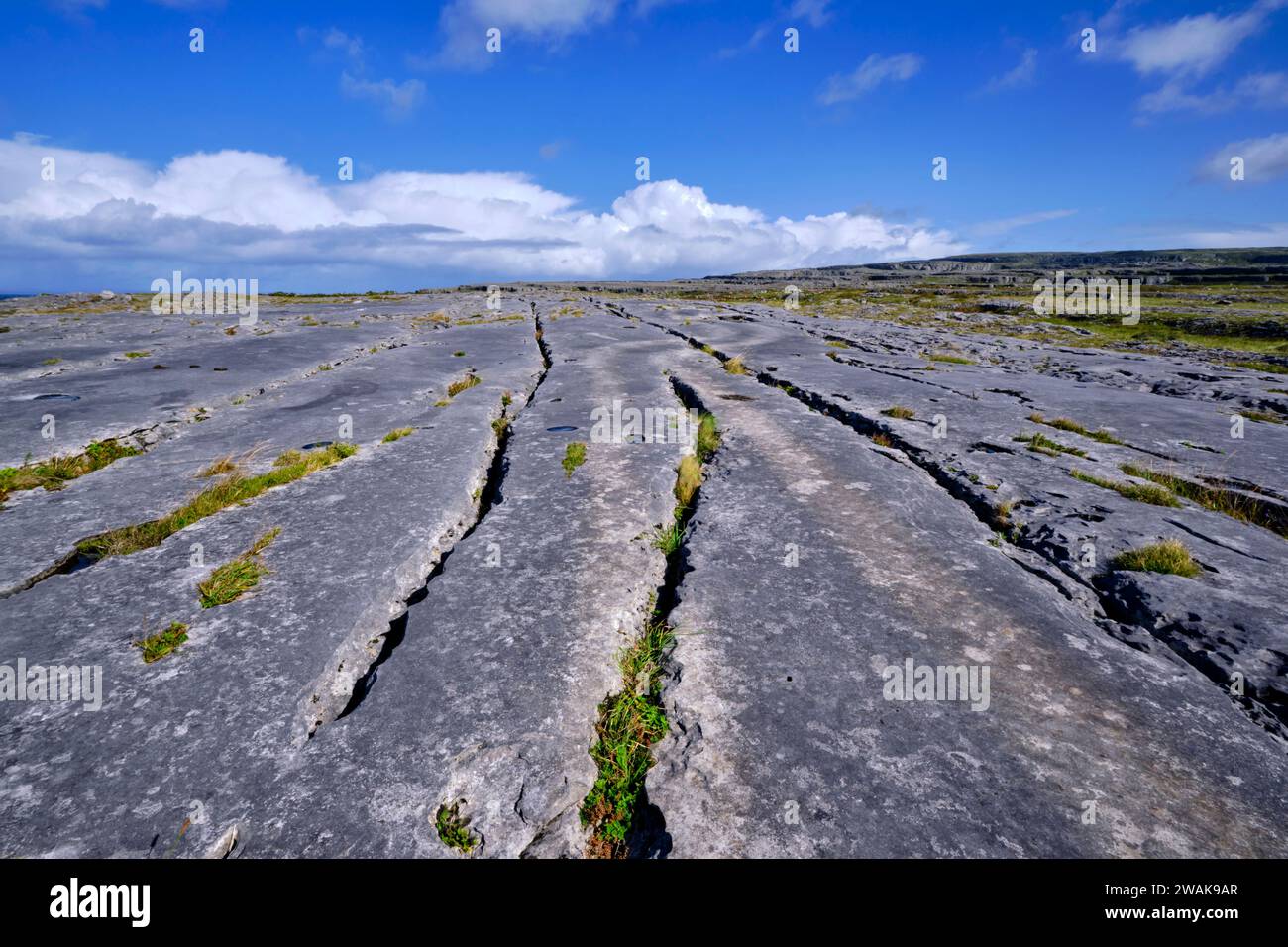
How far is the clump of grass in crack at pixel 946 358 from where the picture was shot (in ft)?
87.5

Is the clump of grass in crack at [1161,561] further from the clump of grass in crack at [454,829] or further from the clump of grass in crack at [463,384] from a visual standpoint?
the clump of grass in crack at [463,384]

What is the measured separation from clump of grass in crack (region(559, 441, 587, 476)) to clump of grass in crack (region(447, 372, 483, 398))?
7.09 meters

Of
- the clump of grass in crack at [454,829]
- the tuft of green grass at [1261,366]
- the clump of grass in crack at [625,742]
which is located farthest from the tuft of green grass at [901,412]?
the tuft of green grass at [1261,366]

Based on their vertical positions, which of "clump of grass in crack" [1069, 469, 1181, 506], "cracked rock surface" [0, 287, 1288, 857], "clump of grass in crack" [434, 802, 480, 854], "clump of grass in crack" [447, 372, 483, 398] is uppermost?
"clump of grass in crack" [447, 372, 483, 398]

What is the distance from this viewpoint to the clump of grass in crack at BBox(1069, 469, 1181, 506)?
949 centimetres

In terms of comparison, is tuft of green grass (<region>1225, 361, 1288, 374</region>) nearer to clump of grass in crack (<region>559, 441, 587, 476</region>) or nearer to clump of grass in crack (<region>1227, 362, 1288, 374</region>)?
clump of grass in crack (<region>1227, 362, 1288, 374</region>)

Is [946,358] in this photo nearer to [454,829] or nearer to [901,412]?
[901,412]

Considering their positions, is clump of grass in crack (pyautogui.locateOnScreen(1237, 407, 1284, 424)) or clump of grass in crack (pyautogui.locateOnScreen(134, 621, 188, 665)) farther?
clump of grass in crack (pyautogui.locateOnScreen(1237, 407, 1284, 424))

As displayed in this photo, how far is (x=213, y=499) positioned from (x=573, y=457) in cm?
594

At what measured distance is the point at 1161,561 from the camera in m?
7.17

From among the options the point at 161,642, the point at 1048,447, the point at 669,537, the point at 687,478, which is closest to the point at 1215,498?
the point at 1048,447

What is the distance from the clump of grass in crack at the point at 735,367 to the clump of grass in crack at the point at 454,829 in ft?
64.6

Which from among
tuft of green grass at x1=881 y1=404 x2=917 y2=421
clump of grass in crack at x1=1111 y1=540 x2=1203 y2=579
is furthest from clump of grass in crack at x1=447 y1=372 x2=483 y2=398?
clump of grass in crack at x1=1111 y1=540 x2=1203 y2=579
